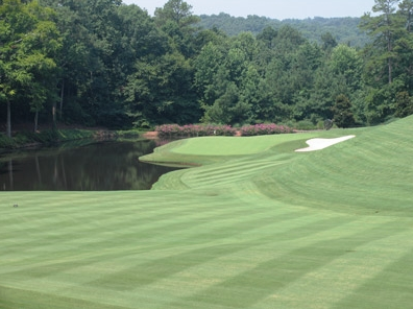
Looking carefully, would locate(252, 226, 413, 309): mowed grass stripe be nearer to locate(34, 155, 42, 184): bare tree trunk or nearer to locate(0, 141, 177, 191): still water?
locate(0, 141, 177, 191): still water

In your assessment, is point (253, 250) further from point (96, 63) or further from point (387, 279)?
point (96, 63)

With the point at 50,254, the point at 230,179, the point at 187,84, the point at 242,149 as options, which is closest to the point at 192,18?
the point at 187,84

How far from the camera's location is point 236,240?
1442 centimetres

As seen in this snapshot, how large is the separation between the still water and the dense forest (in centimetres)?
1325

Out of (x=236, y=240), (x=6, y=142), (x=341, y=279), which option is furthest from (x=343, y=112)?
(x=341, y=279)

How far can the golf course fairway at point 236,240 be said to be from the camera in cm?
909

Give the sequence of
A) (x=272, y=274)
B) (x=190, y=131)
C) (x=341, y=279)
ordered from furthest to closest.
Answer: (x=190, y=131) → (x=272, y=274) → (x=341, y=279)

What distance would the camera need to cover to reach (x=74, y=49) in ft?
249

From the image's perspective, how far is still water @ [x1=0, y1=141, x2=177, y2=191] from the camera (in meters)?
35.1

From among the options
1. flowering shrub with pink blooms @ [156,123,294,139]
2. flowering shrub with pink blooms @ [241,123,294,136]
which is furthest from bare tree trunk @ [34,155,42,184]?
flowering shrub with pink blooms @ [241,123,294,136]

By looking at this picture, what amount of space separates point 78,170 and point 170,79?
51.6 m

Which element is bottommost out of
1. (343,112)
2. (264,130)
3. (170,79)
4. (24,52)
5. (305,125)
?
(264,130)

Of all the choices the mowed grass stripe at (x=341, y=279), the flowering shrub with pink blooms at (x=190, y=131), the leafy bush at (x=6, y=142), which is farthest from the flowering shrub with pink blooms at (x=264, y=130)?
the mowed grass stripe at (x=341, y=279)

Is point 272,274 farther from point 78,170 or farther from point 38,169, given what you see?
point 38,169
